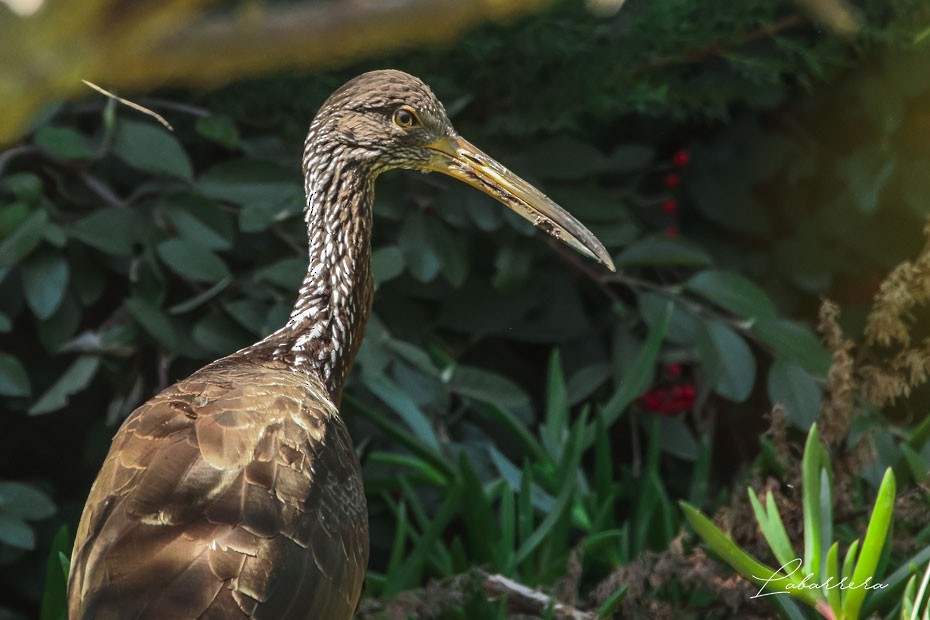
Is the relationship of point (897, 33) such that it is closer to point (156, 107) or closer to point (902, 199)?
point (902, 199)

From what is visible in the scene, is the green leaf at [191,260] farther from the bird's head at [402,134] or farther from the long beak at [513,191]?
the long beak at [513,191]

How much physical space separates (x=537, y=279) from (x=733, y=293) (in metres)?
0.64

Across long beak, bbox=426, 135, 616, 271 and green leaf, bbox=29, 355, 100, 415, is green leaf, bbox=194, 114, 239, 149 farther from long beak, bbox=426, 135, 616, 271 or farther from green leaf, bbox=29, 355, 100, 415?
long beak, bbox=426, 135, 616, 271

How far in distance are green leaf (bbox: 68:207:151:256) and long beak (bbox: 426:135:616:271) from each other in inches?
41.4

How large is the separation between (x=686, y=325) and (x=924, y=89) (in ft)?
3.40

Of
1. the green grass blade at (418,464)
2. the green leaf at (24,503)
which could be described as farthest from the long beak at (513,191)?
the green leaf at (24,503)

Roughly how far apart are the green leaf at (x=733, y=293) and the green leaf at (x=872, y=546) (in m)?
1.32

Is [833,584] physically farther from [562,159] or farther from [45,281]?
[45,281]

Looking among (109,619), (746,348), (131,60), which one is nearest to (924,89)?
(746,348)

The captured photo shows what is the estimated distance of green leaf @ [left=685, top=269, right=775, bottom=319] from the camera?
3.94m

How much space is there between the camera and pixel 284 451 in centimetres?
256

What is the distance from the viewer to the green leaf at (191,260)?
373cm

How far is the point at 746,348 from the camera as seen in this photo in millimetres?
3914

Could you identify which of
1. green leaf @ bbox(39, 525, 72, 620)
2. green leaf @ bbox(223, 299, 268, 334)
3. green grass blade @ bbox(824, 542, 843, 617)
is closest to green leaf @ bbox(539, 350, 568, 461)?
green leaf @ bbox(223, 299, 268, 334)
